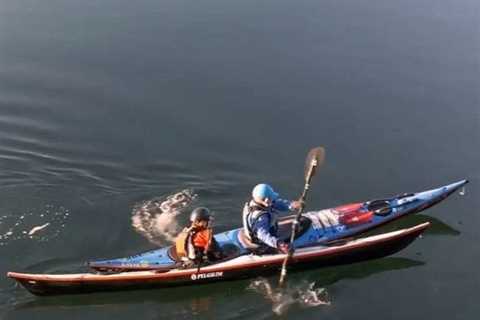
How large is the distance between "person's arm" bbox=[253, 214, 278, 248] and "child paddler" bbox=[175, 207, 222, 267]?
751mm

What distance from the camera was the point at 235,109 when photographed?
15.2m

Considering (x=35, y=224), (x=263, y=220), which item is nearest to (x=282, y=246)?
(x=263, y=220)

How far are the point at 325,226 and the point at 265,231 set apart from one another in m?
1.42

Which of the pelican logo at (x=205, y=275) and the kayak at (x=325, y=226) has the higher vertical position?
the kayak at (x=325, y=226)

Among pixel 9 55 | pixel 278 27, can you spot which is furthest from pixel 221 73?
pixel 9 55

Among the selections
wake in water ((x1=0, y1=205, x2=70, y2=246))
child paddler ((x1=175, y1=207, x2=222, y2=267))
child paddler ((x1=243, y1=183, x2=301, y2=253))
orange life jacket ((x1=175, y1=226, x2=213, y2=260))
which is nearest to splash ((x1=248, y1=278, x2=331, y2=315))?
child paddler ((x1=243, y1=183, x2=301, y2=253))

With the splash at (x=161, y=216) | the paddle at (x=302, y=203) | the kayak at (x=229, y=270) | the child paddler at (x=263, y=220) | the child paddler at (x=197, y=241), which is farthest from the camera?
the splash at (x=161, y=216)

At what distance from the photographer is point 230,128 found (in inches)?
571

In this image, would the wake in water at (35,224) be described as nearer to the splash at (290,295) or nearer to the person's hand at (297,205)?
the splash at (290,295)

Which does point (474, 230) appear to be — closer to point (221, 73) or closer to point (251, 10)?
point (221, 73)

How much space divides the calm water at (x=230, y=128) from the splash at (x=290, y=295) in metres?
0.16

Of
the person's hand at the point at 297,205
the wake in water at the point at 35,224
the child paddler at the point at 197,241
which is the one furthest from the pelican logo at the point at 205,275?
the wake in water at the point at 35,224

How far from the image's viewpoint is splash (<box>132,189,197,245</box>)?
455 inches

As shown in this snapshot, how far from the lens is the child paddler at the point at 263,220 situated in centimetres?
1026
